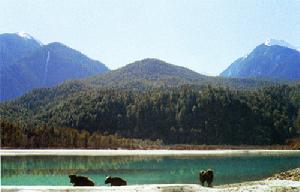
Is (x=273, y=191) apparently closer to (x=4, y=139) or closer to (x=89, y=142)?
(x=4, y=139)

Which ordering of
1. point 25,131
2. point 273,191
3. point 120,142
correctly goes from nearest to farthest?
point 273,191 → point 25,131 → point 120,142

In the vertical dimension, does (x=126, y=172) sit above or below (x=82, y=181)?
below

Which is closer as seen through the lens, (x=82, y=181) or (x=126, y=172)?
(x=82, y=181)

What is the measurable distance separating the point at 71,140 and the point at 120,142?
798 inches

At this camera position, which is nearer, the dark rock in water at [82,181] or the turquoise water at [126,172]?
the dark rock in water at [82,181]

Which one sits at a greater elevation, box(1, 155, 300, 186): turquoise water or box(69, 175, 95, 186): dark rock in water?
box(69, 175, 95, 186): dark rock in water

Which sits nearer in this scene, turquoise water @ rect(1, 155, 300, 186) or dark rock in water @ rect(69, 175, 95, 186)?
dark rock in water @ rect(69, 175, 95, 186)

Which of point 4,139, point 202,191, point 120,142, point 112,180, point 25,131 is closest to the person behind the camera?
point 202,191

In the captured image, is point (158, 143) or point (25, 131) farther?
point (158, 143)

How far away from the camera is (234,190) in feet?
95.7

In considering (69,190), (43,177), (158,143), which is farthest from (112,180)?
(158,143)

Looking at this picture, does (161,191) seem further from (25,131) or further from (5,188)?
(25,131)

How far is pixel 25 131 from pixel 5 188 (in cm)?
12713

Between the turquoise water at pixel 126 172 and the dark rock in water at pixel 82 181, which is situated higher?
the dark rock in water at pixel 82 181
